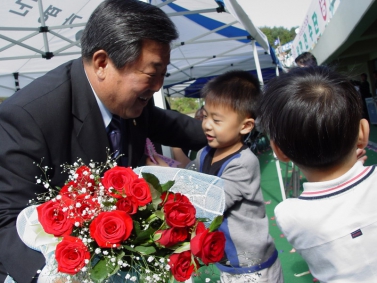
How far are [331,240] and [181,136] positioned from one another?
4.63 ft

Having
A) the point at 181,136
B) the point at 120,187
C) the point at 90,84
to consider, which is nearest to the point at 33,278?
the point at 120,187

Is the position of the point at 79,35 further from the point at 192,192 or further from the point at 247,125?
the point at 192,192

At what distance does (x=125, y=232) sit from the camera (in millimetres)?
1080

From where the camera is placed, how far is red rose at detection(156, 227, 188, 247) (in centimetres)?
113

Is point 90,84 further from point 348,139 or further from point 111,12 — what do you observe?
point 348,139

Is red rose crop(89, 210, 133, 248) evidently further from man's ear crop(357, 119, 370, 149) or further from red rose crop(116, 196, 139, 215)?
man's ear crop(357, 119, 370, 149)

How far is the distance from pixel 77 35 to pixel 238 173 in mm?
4926

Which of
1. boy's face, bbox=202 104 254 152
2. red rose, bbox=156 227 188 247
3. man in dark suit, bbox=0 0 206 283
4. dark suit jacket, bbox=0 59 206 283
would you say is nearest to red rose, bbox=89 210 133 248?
red rose, bbox=156 227 188 247

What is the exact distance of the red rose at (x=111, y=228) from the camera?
1053 mm

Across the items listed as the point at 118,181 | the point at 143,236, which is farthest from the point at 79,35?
the point at 143,236

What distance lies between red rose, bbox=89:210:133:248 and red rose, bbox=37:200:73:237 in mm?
78

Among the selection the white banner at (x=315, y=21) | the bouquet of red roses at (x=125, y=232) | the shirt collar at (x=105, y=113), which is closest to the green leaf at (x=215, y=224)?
the bouquet of red roses at (x=125, y=232)

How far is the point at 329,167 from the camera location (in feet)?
4.29

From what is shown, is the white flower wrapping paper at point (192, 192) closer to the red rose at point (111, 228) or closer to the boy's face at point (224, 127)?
the red rose at point (111, 228)
